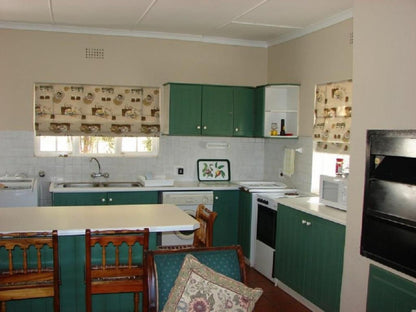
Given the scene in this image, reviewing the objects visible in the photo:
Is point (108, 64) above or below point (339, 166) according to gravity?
above

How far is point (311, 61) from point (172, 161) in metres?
2.17

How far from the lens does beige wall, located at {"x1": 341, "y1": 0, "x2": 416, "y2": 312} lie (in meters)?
2.90

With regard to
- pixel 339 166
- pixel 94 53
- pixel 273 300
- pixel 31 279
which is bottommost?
pixel 273 300

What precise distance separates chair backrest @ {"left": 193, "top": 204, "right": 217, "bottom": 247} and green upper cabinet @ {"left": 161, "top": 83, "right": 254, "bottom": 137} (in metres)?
2.21

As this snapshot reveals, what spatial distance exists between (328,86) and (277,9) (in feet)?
3.31

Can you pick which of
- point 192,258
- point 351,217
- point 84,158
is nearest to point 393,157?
point 351,217

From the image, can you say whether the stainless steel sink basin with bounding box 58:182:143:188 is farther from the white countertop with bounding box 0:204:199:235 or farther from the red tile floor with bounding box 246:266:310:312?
the red tile floor with bounding box 246:266:310:312

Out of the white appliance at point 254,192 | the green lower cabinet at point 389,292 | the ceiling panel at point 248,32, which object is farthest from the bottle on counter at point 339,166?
the ceiling panel at point 248,32

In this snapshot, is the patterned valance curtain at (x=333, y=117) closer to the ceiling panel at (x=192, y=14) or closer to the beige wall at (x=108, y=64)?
the ceiling panel at (x=192, y=14)

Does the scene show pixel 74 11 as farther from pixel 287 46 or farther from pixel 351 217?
pixel 351 217

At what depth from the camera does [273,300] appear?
448 cm

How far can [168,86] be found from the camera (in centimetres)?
581

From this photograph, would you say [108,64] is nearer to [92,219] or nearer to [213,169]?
[213,169]

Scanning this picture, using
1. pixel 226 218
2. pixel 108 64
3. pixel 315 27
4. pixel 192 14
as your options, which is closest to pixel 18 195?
pixel 108 64
